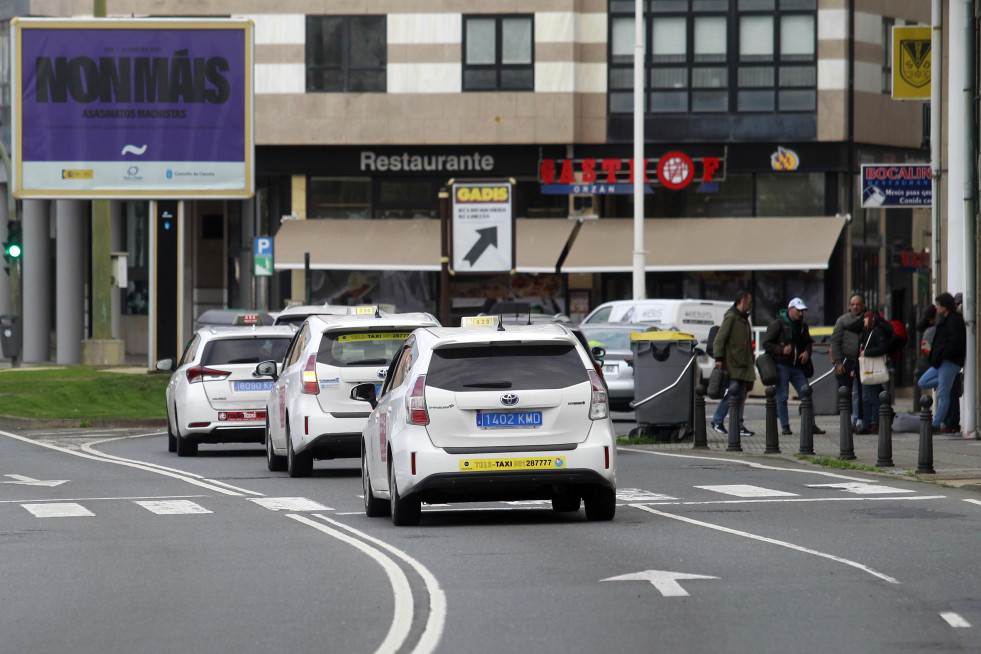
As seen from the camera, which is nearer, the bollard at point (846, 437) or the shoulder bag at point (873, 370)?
the bollard at point (846, 437)

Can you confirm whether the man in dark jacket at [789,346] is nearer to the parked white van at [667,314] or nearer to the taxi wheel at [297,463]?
the taxi wheel at [297,463]

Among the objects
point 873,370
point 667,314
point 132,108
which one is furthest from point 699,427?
point 132,108

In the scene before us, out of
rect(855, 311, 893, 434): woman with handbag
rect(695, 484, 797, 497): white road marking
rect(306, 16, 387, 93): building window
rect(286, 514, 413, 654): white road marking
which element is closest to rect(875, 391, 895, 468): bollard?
rect(695, 484, 797, 497): white road marking

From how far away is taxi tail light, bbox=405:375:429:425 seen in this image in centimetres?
1298

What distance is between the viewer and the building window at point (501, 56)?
4584 cm

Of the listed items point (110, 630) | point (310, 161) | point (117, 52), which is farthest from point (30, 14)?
point (110, 630)

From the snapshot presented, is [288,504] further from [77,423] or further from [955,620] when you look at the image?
[77,423]

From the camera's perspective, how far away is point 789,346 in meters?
23.7

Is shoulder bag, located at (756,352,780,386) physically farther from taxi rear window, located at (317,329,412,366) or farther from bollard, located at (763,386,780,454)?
taxi rear window, located at (317,329,412,366)

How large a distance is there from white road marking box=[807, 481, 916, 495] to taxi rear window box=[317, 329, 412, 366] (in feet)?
14.2

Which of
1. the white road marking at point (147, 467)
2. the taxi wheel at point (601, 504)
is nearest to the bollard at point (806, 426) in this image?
the white road marking at point (147, 467)

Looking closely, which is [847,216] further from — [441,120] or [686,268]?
[441,120]

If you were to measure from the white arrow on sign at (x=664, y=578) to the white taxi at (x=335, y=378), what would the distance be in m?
7.88

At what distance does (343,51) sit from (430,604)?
3812cm
